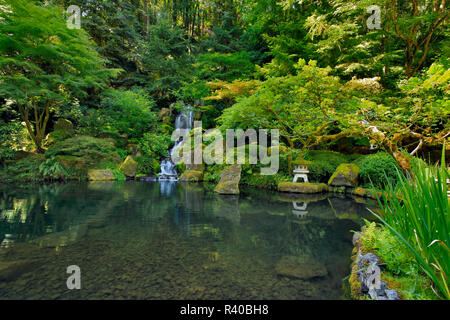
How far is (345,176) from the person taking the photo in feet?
25.1

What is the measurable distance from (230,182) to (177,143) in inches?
292

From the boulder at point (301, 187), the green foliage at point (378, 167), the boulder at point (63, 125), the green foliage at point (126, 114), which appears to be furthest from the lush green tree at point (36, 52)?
the green foliage at point (378, 167)

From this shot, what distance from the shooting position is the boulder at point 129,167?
11.4 meters

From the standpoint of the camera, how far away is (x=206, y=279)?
215cm

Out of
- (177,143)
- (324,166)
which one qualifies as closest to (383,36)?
(324,166)

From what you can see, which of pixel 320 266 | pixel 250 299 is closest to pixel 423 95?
pixel 320 266

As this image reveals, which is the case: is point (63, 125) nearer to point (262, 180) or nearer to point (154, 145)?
point (154, 145)

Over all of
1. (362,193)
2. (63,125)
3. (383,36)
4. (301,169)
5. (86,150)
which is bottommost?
(362,193)

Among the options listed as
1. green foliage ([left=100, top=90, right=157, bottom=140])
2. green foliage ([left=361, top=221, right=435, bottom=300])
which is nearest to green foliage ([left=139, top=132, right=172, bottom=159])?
green foliage ([left=100, top=90, right=157, bottom=140])

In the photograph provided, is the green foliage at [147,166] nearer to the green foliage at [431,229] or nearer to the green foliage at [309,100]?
the green foliage at [309,100]

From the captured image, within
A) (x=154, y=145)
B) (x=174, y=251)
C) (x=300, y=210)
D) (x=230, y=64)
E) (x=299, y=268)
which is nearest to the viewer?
(x=299, y=268)

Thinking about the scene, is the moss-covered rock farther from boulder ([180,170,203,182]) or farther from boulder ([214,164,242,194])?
boulder ([214,164,242,194])

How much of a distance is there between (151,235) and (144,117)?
1174 cm

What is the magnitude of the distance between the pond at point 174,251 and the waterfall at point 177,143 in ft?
22.7
